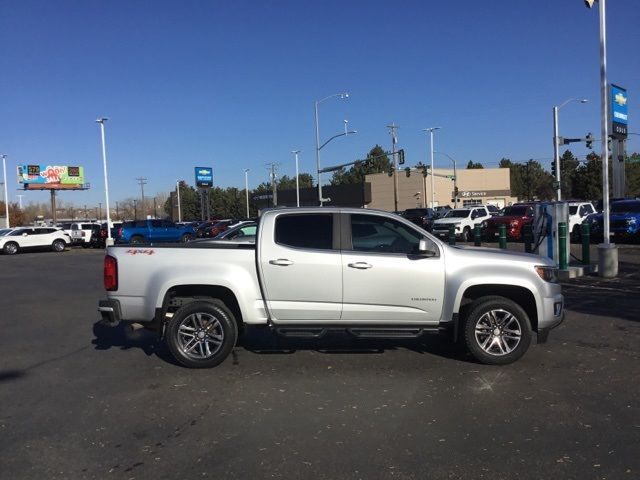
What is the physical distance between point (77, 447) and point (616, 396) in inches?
186

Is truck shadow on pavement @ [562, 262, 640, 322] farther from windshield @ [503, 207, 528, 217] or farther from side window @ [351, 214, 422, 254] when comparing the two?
windshield @ [503, 207, 528, 217]

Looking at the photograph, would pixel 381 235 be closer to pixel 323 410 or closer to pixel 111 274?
pixel 323 410

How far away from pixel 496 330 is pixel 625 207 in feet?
68.9

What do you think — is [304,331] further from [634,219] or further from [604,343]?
[634,219]

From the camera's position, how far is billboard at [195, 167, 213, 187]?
281 ft

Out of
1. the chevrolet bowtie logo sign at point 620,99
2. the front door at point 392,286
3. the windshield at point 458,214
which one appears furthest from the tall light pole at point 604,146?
the windshield at point 458,214

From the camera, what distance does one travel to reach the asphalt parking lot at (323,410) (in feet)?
13.0

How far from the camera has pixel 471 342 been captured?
625 centimetres

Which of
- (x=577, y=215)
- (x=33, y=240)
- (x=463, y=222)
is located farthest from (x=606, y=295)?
(x=33, y=240)

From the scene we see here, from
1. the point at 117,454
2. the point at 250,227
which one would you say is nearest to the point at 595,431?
the point at 117,454

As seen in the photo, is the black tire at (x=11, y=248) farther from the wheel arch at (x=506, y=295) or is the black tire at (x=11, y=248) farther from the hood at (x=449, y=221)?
the wheel arch at (x=506, y=295)

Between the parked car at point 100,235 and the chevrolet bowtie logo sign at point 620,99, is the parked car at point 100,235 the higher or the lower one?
the lower one

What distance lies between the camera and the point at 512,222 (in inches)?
1033

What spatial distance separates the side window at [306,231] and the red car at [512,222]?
20544 millimetres
